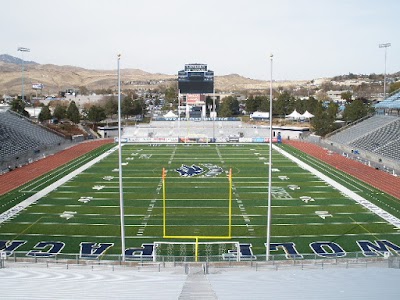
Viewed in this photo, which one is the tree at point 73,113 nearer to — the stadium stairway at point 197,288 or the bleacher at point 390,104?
the bleacher at point 390,104

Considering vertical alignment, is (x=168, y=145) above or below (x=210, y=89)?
below

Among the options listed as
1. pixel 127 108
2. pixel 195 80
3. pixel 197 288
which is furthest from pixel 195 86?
pixel 197 288

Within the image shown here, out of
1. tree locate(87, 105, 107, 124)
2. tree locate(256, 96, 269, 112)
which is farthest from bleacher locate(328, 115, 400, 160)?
tree locate(87, 105, 107, 124)

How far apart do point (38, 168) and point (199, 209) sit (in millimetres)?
18102

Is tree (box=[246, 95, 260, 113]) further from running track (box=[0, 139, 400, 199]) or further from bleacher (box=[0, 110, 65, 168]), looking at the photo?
bleacher (box=[0, 110, 65, 168])

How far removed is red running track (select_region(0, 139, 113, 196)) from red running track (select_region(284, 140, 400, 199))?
2322 centimetres

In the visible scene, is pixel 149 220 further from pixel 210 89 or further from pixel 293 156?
pixel 210 89

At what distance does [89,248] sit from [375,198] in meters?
17.0

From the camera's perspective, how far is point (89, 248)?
18.5 m

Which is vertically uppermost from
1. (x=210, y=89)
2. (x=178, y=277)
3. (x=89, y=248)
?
(x=210, y=89)

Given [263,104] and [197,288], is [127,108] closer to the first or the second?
[263,104]

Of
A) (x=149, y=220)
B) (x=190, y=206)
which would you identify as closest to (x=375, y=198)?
(x=190, y=206)

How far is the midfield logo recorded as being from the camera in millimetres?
34188

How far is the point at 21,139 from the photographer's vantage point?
45219mm
